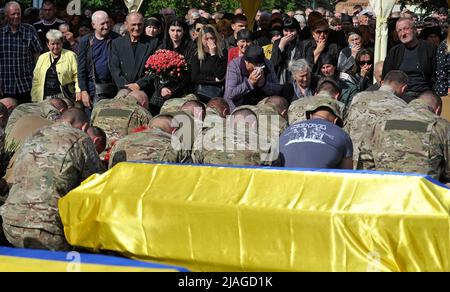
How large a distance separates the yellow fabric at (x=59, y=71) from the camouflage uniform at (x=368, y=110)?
4.80 m

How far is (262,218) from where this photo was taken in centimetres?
661

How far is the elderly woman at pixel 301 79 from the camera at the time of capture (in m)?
12.1

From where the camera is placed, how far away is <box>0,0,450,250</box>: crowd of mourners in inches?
309

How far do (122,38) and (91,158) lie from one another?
5496mm

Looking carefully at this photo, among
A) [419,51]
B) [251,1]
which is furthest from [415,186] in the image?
[251,1]

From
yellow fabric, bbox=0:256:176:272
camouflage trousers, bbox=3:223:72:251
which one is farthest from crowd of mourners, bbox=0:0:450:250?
yellow fabric, bbox=0:256:176:272

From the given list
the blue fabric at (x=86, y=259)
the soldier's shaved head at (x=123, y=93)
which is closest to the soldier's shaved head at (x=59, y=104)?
the soldier's shaved head at (x=123, y=93)

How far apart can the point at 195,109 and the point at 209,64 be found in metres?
2.21

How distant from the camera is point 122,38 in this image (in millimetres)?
13156

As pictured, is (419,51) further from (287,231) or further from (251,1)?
(287,231)

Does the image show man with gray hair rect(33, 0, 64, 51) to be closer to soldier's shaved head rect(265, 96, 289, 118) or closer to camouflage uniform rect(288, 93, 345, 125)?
soldier's shaved head rect(265, 96, 289, 118)

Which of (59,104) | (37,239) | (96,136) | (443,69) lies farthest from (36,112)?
(443,69)

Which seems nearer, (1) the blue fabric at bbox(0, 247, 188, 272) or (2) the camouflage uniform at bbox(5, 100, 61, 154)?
(1) the blue fabric at bbox(0, 247, 188, 272)

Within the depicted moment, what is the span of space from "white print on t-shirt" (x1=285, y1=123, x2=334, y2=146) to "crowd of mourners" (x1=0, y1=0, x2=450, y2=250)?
0.01m
